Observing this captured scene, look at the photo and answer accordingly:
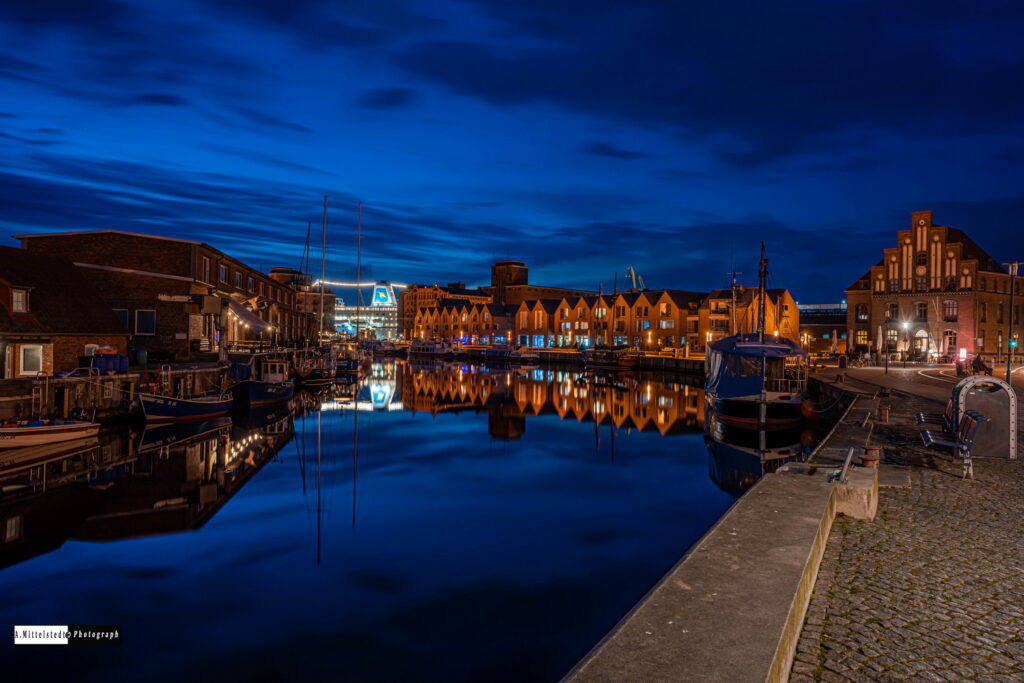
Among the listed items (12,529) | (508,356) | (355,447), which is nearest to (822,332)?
(508,356)

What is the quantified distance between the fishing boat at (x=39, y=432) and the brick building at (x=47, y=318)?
313 inches

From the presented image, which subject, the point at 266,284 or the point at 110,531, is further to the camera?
the point at 266,284

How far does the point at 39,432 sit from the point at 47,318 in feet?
38.6

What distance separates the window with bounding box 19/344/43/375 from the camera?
31.8 metres

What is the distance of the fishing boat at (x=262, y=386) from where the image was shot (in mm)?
42250

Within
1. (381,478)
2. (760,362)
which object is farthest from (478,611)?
(760,362)

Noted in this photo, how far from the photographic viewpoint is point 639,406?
46.7m

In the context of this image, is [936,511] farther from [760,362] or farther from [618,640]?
[760,362]

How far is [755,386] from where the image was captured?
3325 cm

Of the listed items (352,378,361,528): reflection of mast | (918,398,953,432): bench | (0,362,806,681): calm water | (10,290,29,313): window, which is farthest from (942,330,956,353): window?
(10,290,29,313): window

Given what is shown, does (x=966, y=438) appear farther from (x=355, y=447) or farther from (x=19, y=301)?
(x=19, y=301)

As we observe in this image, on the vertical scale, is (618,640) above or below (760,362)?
below

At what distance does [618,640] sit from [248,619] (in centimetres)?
771

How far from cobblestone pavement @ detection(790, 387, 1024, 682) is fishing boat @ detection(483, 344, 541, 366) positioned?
294 ft
